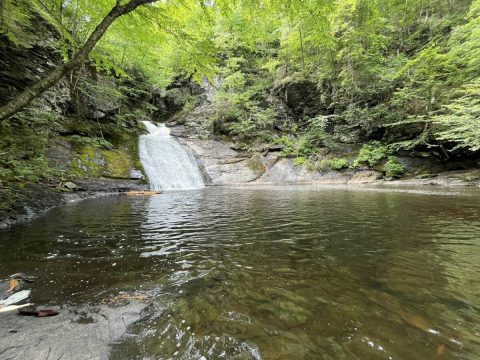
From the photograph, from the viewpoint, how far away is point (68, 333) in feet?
6.81

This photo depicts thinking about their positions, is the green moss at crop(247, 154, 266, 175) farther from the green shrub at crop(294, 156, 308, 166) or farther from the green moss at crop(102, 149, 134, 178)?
the green moss at crop(102, 149, 134, 178)

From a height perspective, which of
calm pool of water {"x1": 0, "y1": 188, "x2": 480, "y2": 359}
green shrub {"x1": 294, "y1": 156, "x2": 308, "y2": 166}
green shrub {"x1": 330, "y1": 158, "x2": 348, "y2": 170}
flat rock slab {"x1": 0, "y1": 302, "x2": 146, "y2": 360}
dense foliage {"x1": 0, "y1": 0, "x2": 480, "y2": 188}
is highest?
dense foliage {"x1": 0, "y1": 0, "x2": 480, "y2": 188}

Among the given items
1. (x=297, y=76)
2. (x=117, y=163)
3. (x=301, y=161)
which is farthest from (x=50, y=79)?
(x=297, y=76)

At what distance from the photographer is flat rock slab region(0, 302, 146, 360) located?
1836mm

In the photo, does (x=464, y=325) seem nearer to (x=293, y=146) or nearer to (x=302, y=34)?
(x=293, y=146)

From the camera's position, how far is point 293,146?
68.3 ft

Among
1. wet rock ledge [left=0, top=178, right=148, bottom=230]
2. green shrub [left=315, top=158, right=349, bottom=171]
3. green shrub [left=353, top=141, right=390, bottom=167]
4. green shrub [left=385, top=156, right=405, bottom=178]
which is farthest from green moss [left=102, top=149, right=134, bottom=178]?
green shrub [left=385, top=156, right=405, bottom=178]

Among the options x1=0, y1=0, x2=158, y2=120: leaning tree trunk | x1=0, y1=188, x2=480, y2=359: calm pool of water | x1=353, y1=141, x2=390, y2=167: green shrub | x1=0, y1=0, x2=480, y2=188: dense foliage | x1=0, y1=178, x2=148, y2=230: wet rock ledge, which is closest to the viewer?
x1=0, y1=188, x2=480, y2=359: calm pool of water

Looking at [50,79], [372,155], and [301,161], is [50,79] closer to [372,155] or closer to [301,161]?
[301,161]

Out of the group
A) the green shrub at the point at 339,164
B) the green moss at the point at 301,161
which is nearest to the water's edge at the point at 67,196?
the green shrub at the point at 339,164

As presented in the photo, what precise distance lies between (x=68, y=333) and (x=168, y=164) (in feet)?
51.1

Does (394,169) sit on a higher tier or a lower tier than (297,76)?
lower

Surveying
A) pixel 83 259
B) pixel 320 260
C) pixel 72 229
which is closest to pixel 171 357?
pixel 320 260

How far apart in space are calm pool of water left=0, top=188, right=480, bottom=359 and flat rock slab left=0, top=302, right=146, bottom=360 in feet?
0.58
